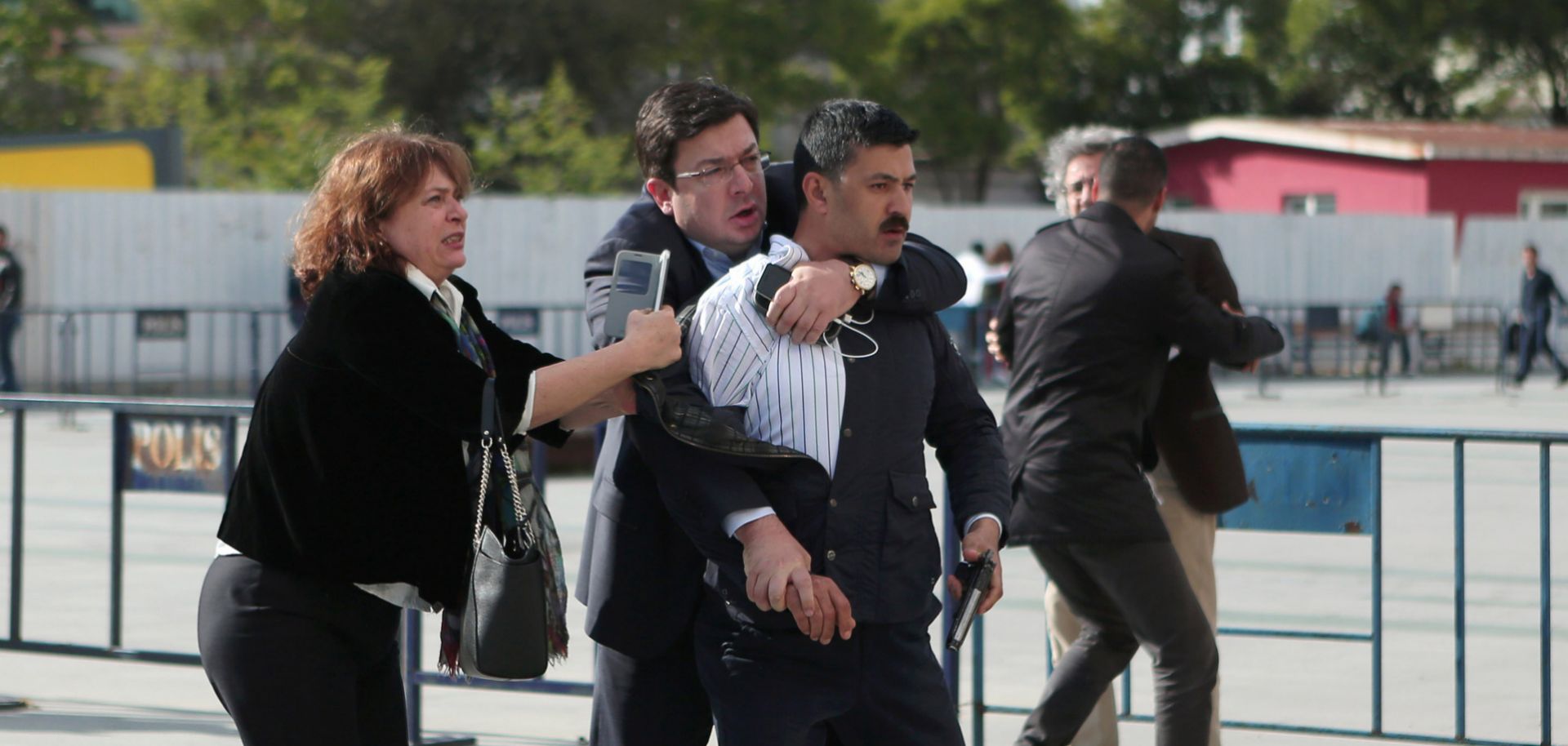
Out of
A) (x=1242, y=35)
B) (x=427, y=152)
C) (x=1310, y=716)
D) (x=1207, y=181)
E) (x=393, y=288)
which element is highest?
(x=1242, y=35)

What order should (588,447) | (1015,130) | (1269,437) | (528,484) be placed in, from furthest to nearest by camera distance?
(1015,130) → (588,447) → (1269,437) → (528,484)

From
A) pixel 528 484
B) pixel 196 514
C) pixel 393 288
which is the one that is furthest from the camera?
pixel 196 514

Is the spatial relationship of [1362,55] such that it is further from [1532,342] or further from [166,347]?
[166,347]

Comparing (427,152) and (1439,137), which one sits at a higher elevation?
(1439,137)

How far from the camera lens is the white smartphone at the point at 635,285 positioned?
3.32m

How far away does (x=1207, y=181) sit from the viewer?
4059 centimetres

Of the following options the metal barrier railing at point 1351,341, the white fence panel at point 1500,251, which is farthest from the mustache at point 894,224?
the white fence panel at point 1500,251

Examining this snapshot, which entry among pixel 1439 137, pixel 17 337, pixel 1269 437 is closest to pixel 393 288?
pixel 1269 437

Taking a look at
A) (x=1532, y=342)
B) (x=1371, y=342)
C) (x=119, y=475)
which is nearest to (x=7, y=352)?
(x=119, y=475)

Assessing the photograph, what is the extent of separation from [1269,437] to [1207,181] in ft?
118

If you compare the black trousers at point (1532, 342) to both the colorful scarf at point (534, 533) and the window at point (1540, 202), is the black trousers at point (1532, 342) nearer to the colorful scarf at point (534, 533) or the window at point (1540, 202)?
the window at point (1540, 202)

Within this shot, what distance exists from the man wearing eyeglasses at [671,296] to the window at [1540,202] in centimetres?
3557

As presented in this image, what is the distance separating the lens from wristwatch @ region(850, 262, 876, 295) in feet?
10.8

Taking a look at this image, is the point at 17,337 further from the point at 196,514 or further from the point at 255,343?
the point at 196,514
